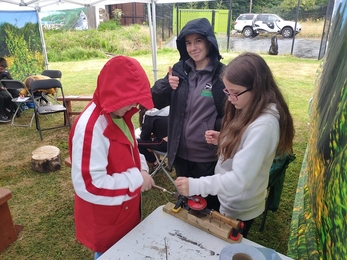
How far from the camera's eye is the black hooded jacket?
196 cm

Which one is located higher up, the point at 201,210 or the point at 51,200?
the point at 201,210

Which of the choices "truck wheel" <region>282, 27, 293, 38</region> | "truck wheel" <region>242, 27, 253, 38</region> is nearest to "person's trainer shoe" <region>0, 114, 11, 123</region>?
"truck wheel" <region>242, 27, 253, 38</region>

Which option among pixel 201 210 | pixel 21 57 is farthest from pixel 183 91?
pixel 21 57

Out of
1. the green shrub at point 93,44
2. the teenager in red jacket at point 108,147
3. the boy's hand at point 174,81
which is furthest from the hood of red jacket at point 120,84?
the green shrub at point 93,44

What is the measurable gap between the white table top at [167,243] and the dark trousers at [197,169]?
2.45 ft

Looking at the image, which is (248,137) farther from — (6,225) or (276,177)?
(6,225)

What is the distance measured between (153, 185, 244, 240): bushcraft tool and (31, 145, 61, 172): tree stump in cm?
310

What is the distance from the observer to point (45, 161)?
3916 millimetres

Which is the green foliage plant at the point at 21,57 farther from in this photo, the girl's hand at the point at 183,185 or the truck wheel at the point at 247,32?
the truck wheel at the point at 247,32

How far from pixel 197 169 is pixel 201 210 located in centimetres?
85

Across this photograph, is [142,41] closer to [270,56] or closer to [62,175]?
[270,56]

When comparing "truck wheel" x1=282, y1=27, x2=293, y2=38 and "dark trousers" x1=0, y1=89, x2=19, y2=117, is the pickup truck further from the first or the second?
"dark trousers" x1=0, y1=89, x2=19, y2=117

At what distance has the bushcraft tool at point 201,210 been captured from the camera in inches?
49.4

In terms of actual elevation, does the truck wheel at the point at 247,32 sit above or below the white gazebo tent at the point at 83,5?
below
